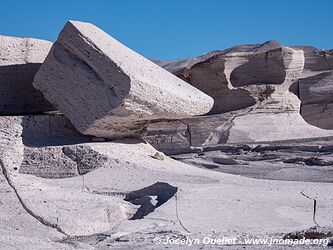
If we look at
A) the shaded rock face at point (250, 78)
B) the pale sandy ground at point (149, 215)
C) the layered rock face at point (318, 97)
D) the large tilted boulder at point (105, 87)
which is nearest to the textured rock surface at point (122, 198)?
the pale sandy ground at point (149, 215)

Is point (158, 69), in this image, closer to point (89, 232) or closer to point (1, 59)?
point (1, 59)

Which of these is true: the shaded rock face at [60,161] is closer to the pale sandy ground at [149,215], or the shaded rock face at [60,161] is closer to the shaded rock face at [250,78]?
the pale sandy ground at [149,215]

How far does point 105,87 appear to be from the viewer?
26.9 feet

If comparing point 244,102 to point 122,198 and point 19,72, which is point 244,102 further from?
point 122,198

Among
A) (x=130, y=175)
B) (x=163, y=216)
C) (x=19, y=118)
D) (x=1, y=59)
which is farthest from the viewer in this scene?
(x=1, y=59)

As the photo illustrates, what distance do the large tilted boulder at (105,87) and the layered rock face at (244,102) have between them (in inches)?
263

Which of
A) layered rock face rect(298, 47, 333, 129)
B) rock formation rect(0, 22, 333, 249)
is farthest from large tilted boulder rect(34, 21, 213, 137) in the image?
layered rock face rect(298, 47, 333, 129)

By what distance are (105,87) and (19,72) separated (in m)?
1.90

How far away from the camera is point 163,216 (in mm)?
5773

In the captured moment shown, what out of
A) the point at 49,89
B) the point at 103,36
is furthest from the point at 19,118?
the point at 103,36

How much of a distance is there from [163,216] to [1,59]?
4601mm

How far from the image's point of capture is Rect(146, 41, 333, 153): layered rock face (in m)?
15.6

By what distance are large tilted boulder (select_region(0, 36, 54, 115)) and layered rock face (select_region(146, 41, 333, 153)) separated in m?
6.78

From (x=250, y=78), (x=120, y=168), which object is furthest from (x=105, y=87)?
(x=250, y=78)
